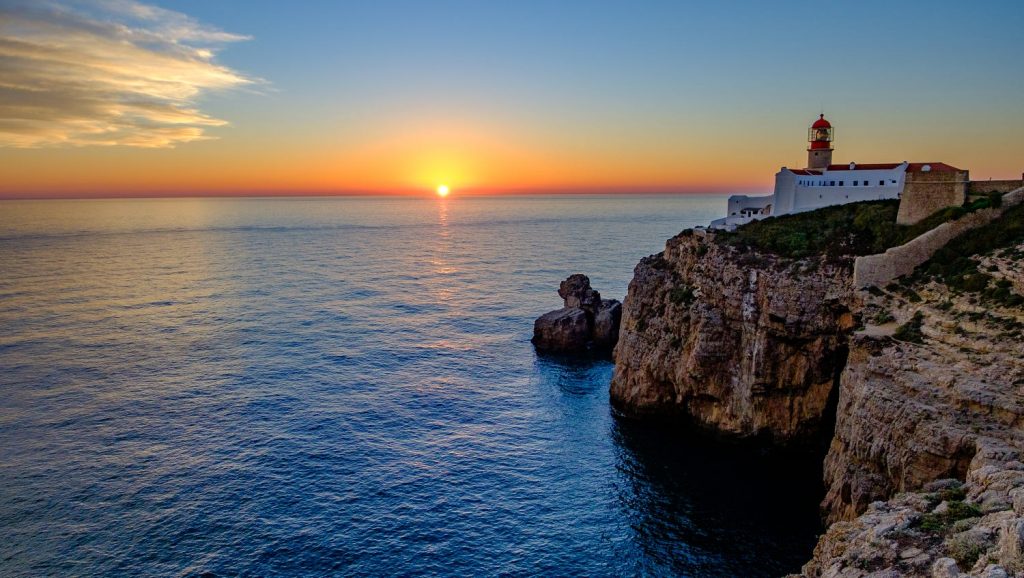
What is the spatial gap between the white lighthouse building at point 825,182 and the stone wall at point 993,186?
13808 mm

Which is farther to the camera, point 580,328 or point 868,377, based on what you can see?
point 580,328

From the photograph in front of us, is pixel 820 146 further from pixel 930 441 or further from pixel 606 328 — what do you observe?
pixel 930 441

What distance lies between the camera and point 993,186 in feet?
152

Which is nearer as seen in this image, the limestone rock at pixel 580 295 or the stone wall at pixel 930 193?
the stone wall at pixel 930 193

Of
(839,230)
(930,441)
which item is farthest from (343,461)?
(839,230)

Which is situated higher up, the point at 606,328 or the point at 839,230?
the point at 839,230

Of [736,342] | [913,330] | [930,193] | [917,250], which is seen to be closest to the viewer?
[913,330]

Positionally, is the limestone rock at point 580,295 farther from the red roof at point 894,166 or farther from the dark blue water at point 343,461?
the red roof at point 894,166

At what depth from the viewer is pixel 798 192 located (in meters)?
67.2

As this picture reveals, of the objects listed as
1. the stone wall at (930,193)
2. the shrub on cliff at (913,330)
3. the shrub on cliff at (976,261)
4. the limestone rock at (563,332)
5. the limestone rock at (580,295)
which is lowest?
the limestone rock at (563,332)

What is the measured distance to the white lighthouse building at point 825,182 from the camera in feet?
206

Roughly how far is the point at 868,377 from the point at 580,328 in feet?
140

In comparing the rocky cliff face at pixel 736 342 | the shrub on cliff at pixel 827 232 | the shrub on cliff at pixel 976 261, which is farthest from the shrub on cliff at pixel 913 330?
the shrub on cliff at pixel 827 232

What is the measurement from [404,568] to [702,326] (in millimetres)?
30086
